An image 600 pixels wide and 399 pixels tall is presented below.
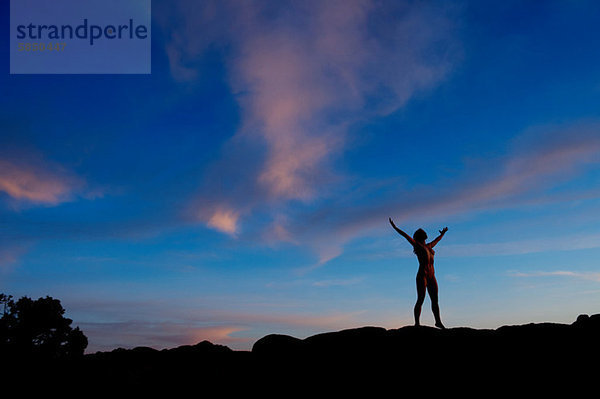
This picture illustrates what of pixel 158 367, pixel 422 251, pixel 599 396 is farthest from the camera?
pixel 422 251

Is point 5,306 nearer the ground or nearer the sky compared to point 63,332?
nearer the sky

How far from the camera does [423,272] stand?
45.1 feet

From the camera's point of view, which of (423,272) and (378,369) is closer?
(378,369)

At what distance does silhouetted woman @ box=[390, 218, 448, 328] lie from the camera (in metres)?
13.6

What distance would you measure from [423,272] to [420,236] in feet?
3.70

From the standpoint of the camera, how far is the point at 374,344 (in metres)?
11.4

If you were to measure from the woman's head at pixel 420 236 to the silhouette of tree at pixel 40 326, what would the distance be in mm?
35270

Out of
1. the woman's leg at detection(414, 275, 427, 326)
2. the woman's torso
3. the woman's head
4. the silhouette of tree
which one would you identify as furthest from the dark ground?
the silhouette of tree

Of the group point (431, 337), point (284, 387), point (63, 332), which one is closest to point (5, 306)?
point (63, 332)

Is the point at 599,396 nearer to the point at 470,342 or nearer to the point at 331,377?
the point at 470,342

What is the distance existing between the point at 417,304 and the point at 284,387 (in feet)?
16.5

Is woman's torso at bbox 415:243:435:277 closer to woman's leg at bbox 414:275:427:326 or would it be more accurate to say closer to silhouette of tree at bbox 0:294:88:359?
woman's leg at bbox 414:275:427:326

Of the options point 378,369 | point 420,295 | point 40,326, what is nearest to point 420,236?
point 420,295

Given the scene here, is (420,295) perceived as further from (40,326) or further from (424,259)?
(40,326)
